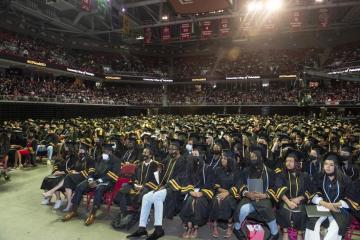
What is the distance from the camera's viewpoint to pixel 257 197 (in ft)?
20.3

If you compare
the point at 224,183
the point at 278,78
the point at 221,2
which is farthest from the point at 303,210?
the point at 278,78

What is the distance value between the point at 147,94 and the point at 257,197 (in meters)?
44.6

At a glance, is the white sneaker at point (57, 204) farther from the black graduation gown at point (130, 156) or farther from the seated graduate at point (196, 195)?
the seated graduate at point (196, 195)

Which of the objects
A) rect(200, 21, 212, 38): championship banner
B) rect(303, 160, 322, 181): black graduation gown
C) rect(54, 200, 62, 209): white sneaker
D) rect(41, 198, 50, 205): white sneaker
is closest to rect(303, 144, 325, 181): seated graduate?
rect(303, 160, 322, 181): black graduation gown

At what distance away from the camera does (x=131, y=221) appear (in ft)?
23.7

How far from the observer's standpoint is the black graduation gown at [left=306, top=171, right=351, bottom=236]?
18.3 ft

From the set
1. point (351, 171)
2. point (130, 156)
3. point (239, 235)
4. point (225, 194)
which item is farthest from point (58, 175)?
point (351, 171)

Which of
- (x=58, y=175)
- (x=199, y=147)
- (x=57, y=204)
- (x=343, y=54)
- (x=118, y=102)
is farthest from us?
(x=118, y=102)

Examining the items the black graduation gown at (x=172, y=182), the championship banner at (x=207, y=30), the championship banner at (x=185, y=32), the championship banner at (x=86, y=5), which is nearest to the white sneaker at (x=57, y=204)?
the black graduation gown at (x=172, y=182)

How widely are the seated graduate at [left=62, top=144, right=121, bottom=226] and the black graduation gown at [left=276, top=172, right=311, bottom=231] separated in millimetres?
3975

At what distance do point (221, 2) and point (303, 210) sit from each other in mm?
6341

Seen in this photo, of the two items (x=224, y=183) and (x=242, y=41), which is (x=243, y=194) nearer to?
(x=224, y=183)

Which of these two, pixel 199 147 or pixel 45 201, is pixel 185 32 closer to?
pixel 199 147

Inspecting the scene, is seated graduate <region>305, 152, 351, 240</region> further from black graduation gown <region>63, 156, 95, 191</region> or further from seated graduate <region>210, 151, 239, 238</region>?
black graduation gown <region>63, 156, 95, 191</region>
